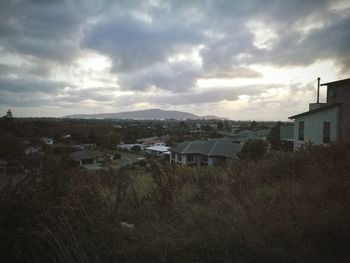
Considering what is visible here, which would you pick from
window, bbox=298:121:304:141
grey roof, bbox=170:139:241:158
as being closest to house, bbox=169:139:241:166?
grey roof, bbox=170:139:241:158

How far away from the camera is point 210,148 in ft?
121

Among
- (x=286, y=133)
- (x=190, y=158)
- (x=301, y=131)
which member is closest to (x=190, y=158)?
(x=190, y=158)

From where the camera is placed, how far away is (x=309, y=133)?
2214cm

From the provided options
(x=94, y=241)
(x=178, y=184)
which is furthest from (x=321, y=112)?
(x=94, y=241)

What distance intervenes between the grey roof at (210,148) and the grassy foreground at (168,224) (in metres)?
29.8

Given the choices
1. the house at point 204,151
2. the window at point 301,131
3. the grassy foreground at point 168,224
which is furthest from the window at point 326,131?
the grassy foreground at point 168,224

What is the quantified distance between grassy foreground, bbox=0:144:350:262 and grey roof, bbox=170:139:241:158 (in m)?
29.8

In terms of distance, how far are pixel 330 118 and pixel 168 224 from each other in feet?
66.8

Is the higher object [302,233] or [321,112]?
[321,112]

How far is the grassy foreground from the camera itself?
3.18 meters

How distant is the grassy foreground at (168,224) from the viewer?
125 inches

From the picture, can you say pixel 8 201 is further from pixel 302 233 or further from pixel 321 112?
pixel 321 112

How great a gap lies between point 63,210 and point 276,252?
2.73 metres

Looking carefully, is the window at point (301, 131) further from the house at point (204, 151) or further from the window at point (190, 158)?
the window at point (190, 158)
